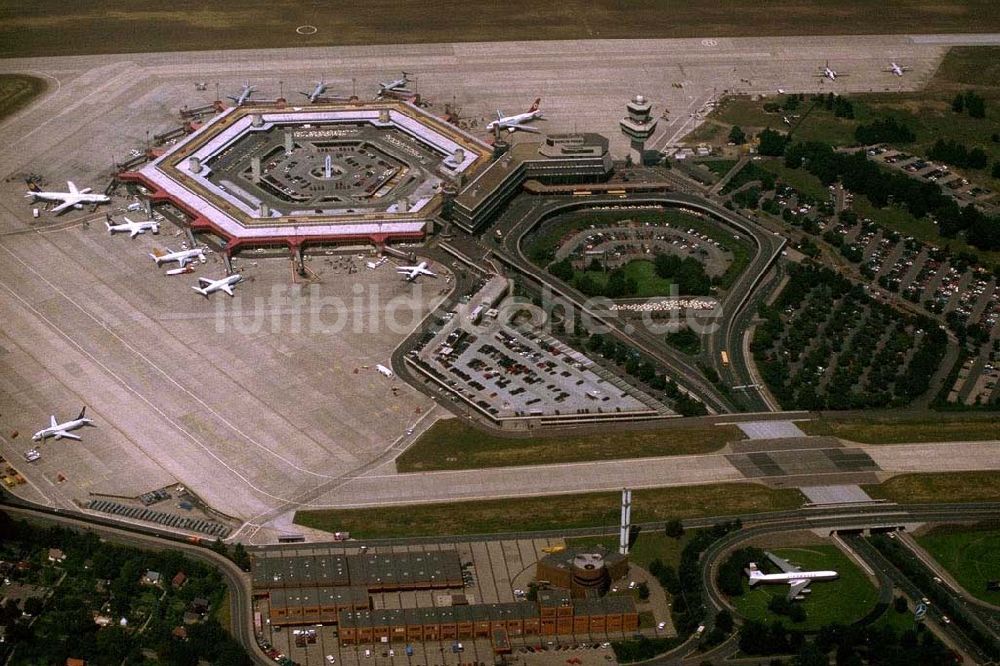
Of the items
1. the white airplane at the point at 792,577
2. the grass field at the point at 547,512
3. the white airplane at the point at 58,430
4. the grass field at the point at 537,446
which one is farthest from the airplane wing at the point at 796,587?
the white airplane at the point at 58,430

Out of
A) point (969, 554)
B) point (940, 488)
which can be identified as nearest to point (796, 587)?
point (969, 554)

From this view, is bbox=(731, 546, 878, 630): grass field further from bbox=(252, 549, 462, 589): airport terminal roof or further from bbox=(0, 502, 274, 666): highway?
bbox=(0, 502, 274, 666): highway

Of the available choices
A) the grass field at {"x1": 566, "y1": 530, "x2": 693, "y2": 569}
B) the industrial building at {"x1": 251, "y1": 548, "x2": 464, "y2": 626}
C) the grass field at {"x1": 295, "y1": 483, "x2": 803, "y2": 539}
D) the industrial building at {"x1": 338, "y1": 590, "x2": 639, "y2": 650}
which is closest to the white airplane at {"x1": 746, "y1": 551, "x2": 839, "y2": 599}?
the grass field at {"x1": 566, "y1": 530, "x2": 693, "y2": 569}

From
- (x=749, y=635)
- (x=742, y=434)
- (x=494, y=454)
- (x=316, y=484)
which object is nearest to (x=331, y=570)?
(x=316, y=484)


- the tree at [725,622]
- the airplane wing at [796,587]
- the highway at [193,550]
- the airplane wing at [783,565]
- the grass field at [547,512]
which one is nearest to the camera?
the highway at [193,550]

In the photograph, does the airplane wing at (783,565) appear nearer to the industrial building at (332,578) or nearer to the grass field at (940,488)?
the grass field at (940,488)
